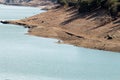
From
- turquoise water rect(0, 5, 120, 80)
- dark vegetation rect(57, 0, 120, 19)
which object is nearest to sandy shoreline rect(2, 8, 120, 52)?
dark vegetation rect(57, 0, 120, 19)

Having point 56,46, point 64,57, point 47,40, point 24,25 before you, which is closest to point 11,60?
point 64,57

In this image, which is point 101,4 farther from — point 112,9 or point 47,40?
point 47,40

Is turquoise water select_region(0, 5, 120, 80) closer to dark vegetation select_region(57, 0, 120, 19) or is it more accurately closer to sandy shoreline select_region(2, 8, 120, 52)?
sandy shoreline select_region(2, 8, 120, 52)

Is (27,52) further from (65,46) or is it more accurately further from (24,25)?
(24,25)

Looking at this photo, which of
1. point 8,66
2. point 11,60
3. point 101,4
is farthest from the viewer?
point 101,4

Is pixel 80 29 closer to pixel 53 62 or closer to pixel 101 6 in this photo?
pixel 101 6

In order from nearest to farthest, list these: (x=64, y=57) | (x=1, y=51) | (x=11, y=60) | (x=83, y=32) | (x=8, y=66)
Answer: (x=8, y=66)
(x=11, y=60)
(x=64, y=57)
(x=1, y=51)
(x=83, y=32)

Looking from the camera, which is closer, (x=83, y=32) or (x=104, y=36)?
(x=104, y=36)

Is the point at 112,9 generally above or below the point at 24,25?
above
